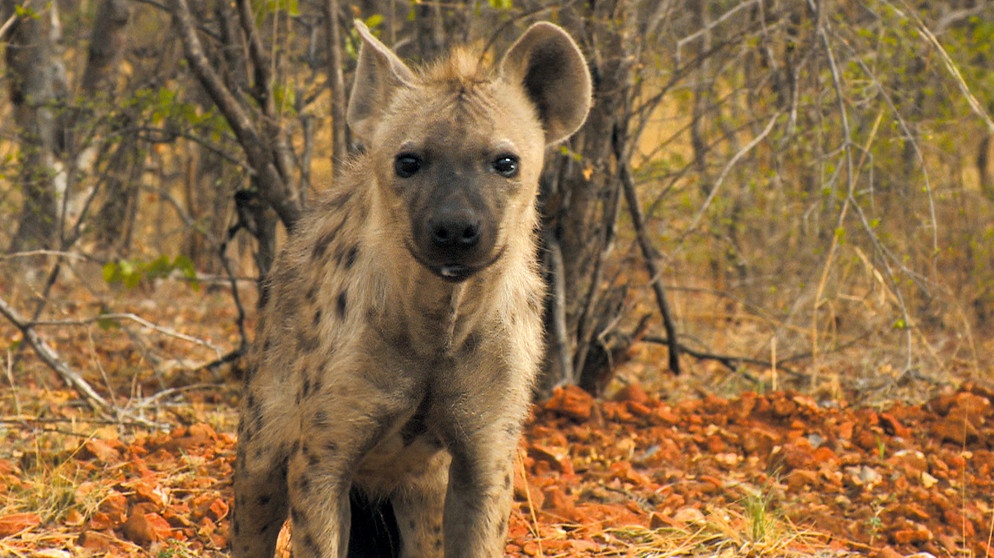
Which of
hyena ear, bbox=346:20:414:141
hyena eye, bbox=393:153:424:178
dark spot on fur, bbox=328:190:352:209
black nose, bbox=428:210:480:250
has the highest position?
hyena ear, bbox=346:20:414:141

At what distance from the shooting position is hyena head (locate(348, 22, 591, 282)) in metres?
2.43

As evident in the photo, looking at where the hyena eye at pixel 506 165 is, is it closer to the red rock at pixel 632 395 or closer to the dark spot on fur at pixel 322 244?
the dark spot on fur at pixel 322 244

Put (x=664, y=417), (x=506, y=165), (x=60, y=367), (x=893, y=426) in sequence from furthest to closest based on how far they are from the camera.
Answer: (x=664, y=417) → (x=893, y=426) → (x=60, y=367) → (x=506, y=165)

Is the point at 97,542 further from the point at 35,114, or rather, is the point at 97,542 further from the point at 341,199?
the point at 35,114

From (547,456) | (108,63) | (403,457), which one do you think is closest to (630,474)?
(547,456)

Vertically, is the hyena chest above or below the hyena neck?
below

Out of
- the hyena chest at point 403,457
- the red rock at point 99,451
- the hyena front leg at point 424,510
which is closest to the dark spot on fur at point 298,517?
the hyena chest at point 403,457

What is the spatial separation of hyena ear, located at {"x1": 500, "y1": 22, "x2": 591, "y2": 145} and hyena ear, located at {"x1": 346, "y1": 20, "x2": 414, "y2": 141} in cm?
26

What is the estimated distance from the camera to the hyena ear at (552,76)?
9.07ft

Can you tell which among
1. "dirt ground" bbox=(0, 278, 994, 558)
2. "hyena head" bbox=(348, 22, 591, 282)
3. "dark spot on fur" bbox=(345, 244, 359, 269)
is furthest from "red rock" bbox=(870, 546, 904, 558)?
"dark spot on fur" bbox=(345, 244, 359, 269)

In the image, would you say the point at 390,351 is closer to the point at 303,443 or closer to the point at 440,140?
the point at 303,443

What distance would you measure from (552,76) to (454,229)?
2.19 feet

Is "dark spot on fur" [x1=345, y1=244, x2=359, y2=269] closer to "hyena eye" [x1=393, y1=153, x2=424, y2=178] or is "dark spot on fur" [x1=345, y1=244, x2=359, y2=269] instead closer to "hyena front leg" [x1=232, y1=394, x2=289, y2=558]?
"hyena eye" [x1=393, y1=153, x2=424, y2=178]

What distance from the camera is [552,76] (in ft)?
9.36
